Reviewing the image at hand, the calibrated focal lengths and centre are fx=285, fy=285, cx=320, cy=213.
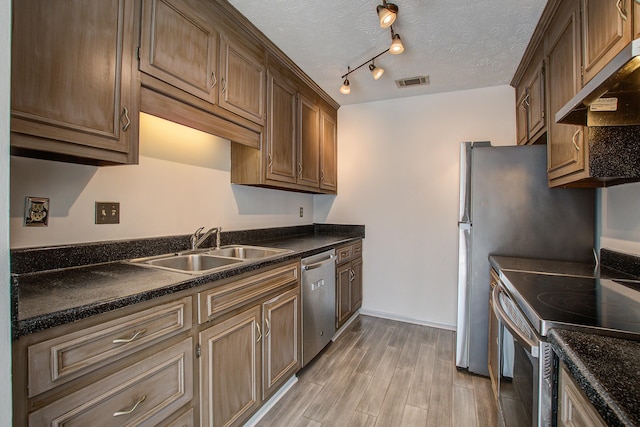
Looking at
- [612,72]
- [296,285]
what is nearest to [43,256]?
[296,285]

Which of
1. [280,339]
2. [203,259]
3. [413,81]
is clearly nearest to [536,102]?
[413,81]

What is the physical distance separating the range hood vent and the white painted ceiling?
97 centimetres

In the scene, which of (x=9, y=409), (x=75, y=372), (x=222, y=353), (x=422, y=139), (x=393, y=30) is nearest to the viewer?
(x=9, y=409)

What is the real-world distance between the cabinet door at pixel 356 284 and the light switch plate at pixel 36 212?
242cm

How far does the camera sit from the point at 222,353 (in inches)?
54.1

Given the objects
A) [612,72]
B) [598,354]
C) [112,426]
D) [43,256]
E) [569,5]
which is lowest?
[112,426]

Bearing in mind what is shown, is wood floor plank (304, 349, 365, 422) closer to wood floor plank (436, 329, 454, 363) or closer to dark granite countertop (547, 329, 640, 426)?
wood floor plank (436, 329, 454, 363)

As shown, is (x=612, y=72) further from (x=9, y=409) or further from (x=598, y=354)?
(x=9, y=409)

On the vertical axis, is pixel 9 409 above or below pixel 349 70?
below

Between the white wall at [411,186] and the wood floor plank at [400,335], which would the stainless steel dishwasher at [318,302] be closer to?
the wood floor plank at [400,335]

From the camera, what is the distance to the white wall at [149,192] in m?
1.25

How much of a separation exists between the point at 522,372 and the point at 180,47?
2155 mm

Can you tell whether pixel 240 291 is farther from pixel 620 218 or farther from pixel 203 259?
pixel 620 218

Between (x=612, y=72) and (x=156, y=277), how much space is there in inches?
69.0
